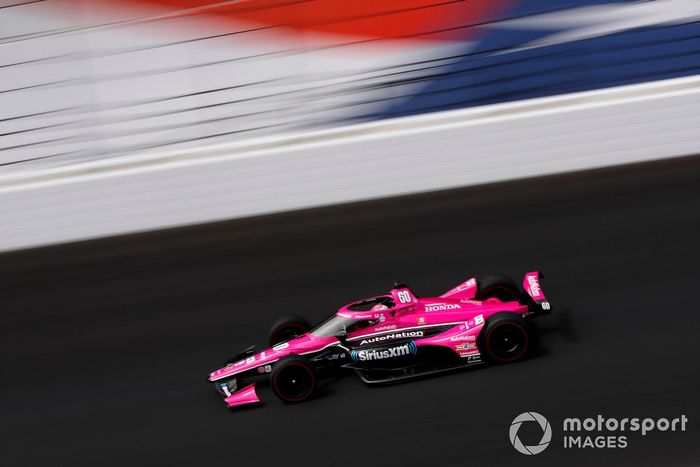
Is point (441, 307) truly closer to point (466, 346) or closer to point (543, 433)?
point (466, 346)

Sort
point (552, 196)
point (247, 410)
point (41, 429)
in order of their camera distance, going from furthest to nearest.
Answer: point (552, 196), point (41, 429), point (247, 410)

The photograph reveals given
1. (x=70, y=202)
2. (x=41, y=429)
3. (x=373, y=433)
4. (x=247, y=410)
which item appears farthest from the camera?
(x=70, y=202)

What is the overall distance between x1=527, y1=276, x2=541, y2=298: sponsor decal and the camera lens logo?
1246 mm

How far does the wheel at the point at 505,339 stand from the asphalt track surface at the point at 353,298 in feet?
0.31

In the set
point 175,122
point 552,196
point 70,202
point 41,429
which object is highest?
point 175,122

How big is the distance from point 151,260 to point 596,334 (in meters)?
5.33

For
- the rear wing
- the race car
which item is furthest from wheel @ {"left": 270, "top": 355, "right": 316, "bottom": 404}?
the rear wing

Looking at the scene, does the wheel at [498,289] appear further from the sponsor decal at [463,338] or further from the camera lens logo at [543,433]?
the camera lens logo at [543,433]

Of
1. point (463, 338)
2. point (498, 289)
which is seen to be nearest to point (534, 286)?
point (498, 289)

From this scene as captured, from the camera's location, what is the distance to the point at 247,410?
244 inches

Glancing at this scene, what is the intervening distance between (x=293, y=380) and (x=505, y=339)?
1.52 metres

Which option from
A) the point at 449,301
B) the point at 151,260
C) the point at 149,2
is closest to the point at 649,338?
the point at 449,301

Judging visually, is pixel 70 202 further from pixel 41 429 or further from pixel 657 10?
pixel 657 10

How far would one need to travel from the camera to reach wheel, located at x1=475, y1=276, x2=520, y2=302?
6844mm
